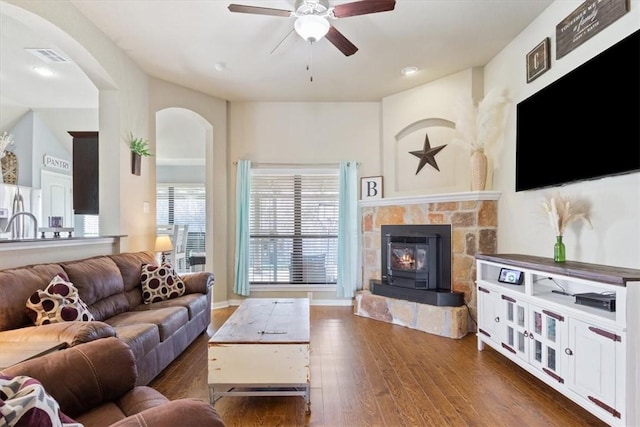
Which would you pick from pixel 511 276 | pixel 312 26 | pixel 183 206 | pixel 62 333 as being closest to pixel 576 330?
pixel 511 276

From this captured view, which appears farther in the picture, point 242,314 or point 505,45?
point 505,45

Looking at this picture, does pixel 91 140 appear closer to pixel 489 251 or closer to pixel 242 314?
pixel 242 314

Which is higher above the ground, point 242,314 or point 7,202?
point 7,202

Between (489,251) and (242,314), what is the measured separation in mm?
2706

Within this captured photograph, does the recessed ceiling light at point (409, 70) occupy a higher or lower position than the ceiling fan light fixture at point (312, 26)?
higher

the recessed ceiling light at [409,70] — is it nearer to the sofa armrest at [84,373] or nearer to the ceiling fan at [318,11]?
the ceiling fan at [318,11]

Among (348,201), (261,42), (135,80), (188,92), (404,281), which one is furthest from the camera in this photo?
(348,201)

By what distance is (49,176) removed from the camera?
627 cm

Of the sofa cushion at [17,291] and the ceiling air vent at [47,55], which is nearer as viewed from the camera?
the sofa cushion at [17,291]

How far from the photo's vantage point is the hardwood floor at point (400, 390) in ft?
6.95

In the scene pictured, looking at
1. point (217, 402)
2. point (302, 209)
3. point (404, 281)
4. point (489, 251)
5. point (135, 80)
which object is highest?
point (135, 80)

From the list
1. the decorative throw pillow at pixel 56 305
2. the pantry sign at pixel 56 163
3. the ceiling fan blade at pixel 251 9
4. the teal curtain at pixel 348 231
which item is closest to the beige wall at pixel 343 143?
the teal curtain at pixel 348 231

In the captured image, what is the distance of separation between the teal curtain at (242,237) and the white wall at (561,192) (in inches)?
130

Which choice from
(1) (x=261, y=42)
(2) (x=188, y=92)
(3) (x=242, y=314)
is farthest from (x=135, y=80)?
(3) (x=242, y=314)
